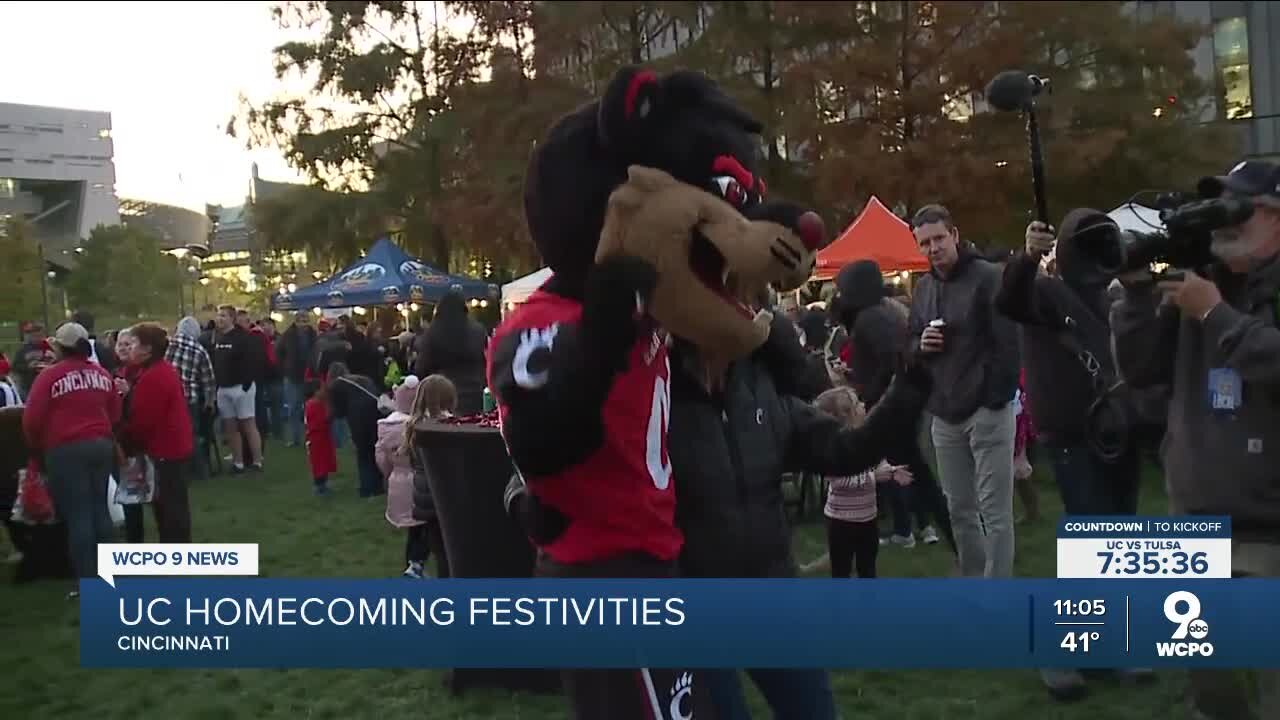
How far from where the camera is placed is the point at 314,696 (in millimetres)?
4746

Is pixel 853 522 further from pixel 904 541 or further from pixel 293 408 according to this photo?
pixel 293 408

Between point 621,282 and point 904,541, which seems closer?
point 621,282

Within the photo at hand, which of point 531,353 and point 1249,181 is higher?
point 1249,181

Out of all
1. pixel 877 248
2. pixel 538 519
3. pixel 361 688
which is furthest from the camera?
pixel 877 248

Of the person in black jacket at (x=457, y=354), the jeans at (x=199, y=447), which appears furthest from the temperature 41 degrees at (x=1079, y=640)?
the jeans at (x=199, y=447)

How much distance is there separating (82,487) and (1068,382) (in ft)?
17.0

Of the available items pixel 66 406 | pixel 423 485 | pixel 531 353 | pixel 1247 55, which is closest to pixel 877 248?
pixel 423 485

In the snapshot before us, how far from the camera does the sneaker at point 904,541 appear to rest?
22.3 feet

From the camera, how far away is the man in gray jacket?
4375 millimetres

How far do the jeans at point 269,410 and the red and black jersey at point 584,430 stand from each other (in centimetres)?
1223

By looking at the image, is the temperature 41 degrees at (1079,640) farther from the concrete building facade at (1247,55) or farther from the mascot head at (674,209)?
the concrete building facade at (1247,55)

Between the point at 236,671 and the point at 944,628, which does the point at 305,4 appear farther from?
the point at 944,628

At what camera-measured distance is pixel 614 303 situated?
2008 mm

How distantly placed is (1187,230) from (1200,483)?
0.73 metres
